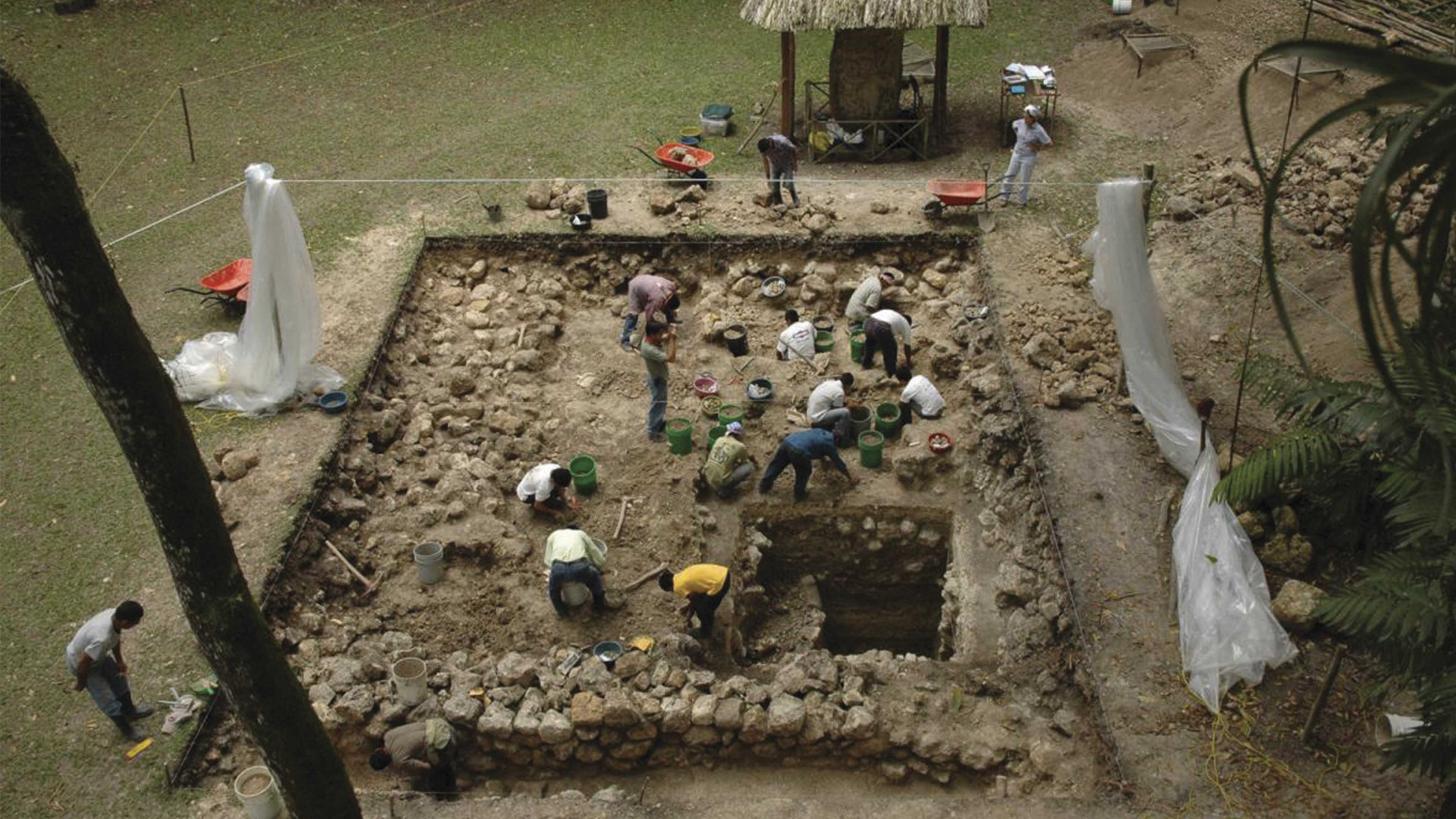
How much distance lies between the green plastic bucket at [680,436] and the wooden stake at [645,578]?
144 cm

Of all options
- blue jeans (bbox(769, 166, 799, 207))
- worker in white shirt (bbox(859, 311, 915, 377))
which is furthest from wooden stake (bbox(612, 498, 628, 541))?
blue jeans (bbox(769, 166, 799, 207))

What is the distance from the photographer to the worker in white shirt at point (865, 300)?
11867 mm

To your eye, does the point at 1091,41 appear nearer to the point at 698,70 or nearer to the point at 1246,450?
the point at 698,70

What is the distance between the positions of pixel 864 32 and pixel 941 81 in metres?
1.19

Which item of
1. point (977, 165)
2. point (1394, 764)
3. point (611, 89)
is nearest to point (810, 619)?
point (1394, 764)

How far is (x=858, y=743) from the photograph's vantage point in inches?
308

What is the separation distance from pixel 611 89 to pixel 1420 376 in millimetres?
14416

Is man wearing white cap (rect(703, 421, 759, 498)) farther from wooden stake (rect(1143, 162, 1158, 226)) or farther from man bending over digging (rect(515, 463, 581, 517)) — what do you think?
wooden stake (rect(1143, 162, 1158, 226))

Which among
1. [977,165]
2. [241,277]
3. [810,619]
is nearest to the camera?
[810,619]

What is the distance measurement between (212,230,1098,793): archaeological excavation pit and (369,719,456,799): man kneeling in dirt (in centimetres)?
22

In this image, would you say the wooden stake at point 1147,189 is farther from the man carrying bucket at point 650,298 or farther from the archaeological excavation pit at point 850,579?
the man carrying bucket at point 650,298

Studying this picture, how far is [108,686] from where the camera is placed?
7434mm

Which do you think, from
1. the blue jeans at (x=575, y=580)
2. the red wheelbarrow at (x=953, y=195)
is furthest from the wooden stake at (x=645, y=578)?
the red wheelbarrow at (x=953, y=195)

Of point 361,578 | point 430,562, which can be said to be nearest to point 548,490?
point 430,562
